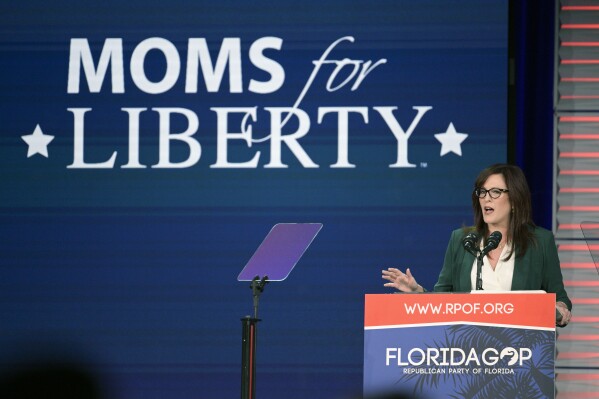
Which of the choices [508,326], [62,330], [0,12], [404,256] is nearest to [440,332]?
[508,326]

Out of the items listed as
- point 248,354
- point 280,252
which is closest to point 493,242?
point 280,252

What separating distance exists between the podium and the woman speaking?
78 centimetres

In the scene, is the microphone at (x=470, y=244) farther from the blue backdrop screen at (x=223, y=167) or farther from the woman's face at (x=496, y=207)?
the blue backdrop screen at (x=223, y=167)

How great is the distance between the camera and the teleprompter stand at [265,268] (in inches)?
152

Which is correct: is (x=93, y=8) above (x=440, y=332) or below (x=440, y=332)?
above

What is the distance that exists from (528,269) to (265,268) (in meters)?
1.06

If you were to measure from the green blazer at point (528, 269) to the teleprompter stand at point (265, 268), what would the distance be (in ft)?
1.88

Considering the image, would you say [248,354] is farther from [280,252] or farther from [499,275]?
[499,275]

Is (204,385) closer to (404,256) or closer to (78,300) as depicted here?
(78,300)

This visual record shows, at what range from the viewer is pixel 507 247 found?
13.1 ft

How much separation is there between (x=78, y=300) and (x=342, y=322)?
5.03 ft

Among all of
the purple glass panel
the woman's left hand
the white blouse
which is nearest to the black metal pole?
the purple glass panel

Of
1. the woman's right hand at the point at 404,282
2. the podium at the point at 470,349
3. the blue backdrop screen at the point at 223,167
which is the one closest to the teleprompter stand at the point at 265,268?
the woman's right hand at the point at 404,282

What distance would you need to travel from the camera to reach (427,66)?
5527 mm
